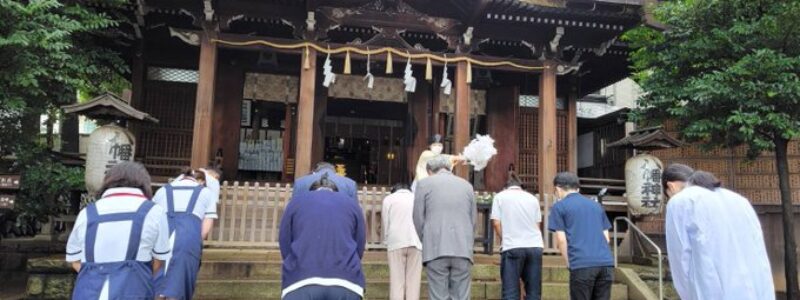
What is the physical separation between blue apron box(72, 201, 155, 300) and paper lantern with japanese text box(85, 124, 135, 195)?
18.3 ft

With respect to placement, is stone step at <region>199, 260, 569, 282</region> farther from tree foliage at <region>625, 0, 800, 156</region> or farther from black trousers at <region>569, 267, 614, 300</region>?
tree foliage at <region>625, 0, 800, 156</region>

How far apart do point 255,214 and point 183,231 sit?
348 cm

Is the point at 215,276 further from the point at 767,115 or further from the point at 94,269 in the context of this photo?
the point at 767,115

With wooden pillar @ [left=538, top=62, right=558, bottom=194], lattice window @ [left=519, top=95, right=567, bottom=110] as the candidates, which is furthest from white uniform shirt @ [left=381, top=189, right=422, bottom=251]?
lattice window @ [left=519, top=95, right=567, bottom=110]

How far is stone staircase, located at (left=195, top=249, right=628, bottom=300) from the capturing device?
657 cm

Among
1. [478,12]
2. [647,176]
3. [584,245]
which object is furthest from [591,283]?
[478,12]

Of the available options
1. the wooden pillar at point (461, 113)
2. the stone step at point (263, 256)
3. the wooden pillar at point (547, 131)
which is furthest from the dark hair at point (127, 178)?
the wooden pillar at point (547, 131)

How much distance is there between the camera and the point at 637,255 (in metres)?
9.52

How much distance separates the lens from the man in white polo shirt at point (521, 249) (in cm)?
554

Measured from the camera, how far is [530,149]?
13.3m

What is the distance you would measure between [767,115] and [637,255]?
3.13m

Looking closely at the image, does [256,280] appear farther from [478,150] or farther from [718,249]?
[718,249]

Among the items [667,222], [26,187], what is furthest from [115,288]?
[26,187]

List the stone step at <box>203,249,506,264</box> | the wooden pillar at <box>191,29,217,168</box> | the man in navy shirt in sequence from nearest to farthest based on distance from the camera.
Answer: the man in navy shirt, the stone step at <box>203,249,506,264</box>, the wooden pillar at <box>191,29,217,168</box>
